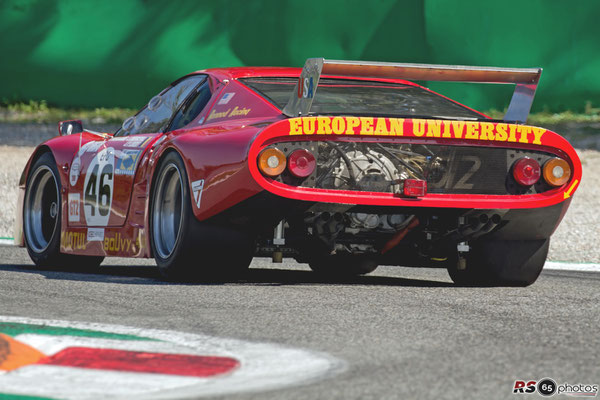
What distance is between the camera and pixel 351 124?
6000mm

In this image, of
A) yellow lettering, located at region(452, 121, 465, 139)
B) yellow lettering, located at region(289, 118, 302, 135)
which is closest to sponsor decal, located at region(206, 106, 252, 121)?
yellow lettering, located at region(289, 118, 302, 135)

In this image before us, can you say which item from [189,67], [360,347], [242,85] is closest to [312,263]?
[242,85]

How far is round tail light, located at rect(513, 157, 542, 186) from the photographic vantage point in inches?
251

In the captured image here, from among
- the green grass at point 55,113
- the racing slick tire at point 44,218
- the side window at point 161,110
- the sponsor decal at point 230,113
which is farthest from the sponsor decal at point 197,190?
the green grass at point 55,113

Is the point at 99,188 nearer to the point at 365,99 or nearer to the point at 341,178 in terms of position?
the point at 365,99

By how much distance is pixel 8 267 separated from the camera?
7.99 m

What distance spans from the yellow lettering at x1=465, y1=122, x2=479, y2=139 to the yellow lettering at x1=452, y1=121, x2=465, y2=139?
0.09 ft

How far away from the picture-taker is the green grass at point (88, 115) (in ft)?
56.3

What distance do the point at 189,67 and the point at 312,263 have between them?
9386 millimetres

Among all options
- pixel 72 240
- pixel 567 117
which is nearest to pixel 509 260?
pixel 72 240

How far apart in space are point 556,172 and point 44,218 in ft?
11.8

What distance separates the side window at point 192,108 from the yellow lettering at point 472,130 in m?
1.69

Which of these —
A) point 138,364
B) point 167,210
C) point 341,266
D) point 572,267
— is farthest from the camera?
point 572,267

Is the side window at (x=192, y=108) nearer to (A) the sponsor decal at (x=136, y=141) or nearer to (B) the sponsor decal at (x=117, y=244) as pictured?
(A) the sponsor decal at (x=136, y=141)
